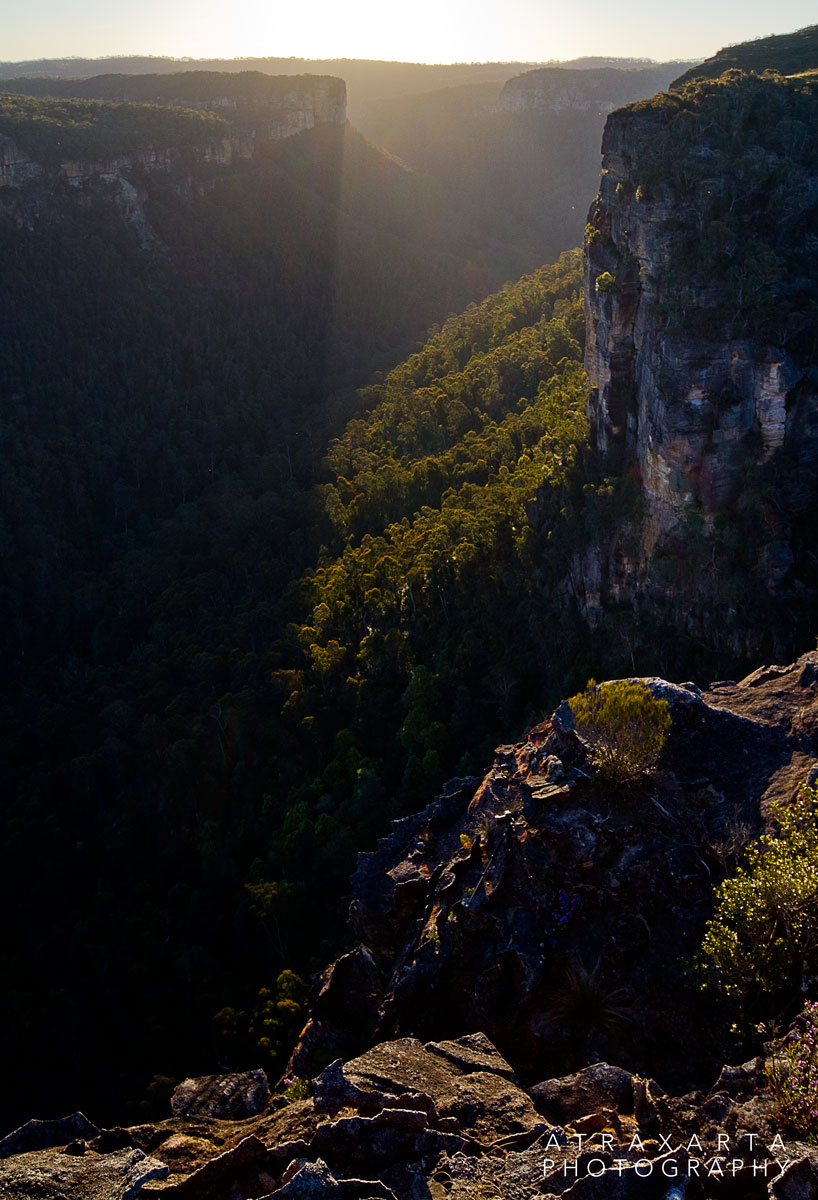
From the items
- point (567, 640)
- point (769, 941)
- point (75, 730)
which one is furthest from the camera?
point (75, 730)

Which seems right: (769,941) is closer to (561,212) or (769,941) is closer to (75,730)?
(75,730)

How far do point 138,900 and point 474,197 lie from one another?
154 metres

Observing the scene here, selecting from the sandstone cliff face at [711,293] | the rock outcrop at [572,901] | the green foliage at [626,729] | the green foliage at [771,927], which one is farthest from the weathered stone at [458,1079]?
the sandstone cliff face at [711,293]

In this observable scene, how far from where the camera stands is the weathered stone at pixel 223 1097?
15281mm

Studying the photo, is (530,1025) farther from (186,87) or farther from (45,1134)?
(186,87)

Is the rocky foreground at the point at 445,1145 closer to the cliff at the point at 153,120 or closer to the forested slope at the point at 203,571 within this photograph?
the forested slope at the point at 203,571

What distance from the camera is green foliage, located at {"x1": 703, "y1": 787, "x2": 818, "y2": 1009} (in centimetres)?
1396

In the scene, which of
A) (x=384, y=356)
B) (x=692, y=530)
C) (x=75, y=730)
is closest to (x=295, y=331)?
(x=384, y=356)

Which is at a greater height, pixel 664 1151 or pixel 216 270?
pixel 216 270

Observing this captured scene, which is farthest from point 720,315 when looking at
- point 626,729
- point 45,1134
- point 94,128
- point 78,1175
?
point 94,128

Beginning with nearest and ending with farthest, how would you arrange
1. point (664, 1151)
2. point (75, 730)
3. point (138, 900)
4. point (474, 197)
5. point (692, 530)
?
point (664, 1151) → point (692, 530) → point (138, 900) → point (75, 730) → point (474, 197)


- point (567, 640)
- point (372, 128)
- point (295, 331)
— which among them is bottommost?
point (567, 640)

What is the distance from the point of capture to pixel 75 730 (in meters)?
50.6

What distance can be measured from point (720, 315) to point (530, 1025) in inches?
1116
